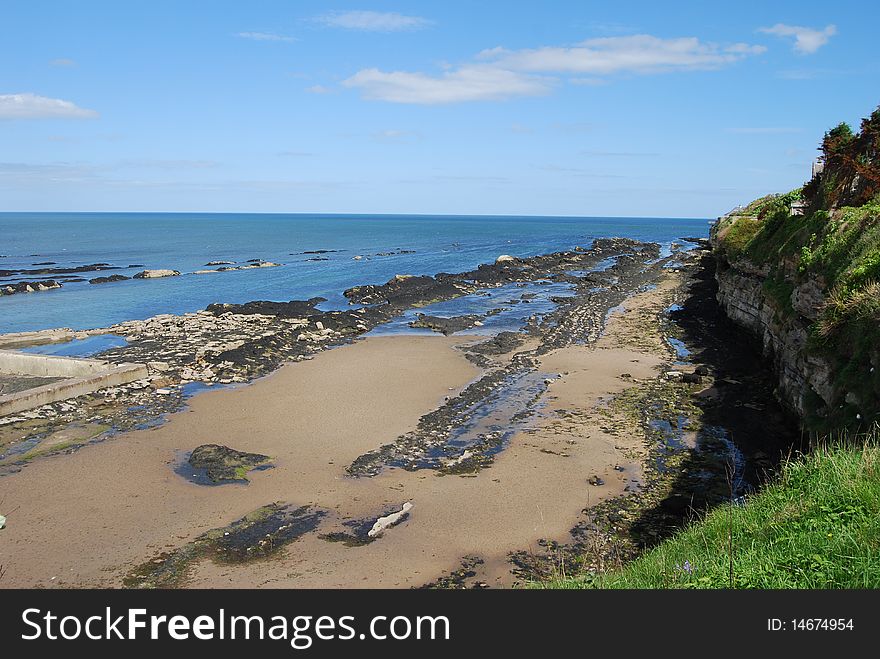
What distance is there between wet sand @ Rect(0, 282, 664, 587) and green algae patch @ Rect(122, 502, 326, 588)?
23 cm

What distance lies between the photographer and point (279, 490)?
52.2 feet

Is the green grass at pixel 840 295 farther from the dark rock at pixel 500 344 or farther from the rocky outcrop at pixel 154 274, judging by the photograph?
the rocky outcrop at pixel 154 274

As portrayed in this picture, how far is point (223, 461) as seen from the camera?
684 inches

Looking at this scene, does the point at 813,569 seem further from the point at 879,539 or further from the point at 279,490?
the point at 279,490

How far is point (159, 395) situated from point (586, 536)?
17.5m

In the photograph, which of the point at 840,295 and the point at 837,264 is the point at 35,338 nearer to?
the point at 840,295

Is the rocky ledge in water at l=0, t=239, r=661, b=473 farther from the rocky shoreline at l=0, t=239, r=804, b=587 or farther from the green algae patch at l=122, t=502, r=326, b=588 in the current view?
the green algae patch at l=122, t=502, r=326, b=588

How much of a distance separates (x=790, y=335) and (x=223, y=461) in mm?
18597

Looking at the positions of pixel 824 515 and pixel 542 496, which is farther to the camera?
pixel 542 496

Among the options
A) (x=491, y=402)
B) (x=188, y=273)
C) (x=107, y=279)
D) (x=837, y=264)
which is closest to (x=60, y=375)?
(x=491, y=402)
